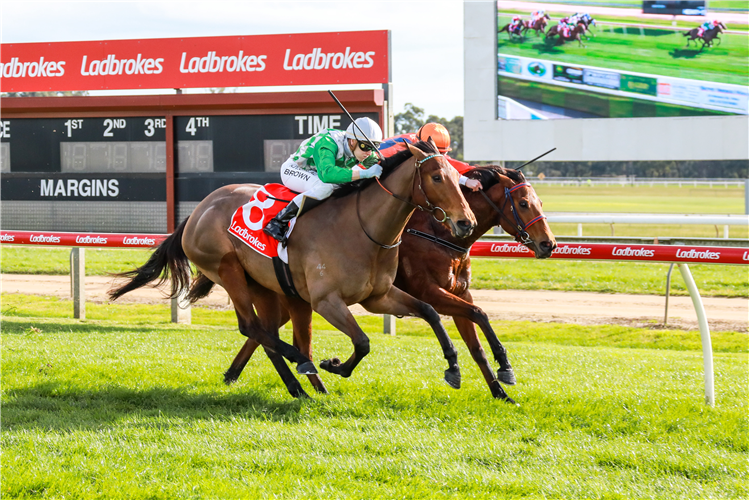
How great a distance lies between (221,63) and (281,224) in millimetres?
5005

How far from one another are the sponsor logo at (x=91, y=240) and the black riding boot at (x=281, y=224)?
363 cm

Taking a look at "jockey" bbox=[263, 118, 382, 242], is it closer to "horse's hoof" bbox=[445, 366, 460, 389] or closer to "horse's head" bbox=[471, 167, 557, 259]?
"horse's head" bbox=[471, 167, 557, 259]

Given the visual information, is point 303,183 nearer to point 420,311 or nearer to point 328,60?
point 420,311

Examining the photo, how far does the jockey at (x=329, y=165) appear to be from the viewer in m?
4.46

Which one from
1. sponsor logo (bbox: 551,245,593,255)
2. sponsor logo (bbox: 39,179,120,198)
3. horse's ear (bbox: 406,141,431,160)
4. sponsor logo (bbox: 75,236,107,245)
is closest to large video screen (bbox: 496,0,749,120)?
sponsor logo (bbox: 39,179,120,198)

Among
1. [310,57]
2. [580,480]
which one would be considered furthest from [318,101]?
[580,480]

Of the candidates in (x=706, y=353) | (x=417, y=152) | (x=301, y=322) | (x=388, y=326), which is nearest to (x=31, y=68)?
(x=388, y=326)

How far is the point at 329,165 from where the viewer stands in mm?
4480

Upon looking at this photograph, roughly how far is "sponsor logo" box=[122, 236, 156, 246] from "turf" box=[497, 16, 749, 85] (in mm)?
13967

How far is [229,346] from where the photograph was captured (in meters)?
6.34

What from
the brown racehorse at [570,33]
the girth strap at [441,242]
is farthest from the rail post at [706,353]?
the brown racehorse at [570,33]

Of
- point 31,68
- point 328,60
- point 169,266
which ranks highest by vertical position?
point 31,68

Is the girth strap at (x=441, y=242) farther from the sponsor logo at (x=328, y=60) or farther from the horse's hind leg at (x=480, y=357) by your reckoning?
the sponsor logo at (x=328, y=60)

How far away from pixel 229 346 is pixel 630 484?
3778 millimetres
